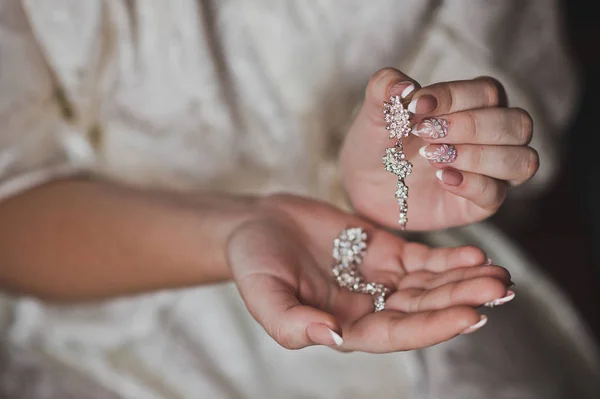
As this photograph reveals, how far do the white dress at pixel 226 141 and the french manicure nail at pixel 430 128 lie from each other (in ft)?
0.53

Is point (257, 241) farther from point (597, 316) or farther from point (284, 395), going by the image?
point (597, 316)

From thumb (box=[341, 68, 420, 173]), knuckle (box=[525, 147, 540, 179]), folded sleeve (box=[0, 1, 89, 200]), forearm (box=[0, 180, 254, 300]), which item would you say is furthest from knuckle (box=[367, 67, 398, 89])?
folded sleeve (box=[0, 1, 89, 200])

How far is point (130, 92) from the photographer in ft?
2.01

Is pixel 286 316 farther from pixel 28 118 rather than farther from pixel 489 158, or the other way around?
pixel 28 118

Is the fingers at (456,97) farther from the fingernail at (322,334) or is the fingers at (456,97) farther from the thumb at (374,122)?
the fingernail at (322,334)

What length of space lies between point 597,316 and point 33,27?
0.76 m

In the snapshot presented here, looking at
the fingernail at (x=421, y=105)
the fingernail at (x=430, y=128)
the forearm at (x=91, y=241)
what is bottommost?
the forearm at (x=91, y=241)

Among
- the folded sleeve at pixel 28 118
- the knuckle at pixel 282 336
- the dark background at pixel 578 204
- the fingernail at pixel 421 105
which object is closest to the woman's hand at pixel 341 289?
the knuckle at pixel 282 336

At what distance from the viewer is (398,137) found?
1.21ft

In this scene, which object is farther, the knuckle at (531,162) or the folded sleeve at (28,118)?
the folded sleeve at (28,118)

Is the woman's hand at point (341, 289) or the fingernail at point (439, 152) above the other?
the fingernail at point (439, 152)

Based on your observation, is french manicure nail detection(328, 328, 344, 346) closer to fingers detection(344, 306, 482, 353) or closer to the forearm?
fingers detection(344, 306, 482, 353)

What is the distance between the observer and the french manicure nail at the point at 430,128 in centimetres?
36

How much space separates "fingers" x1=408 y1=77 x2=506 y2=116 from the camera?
0.35m
